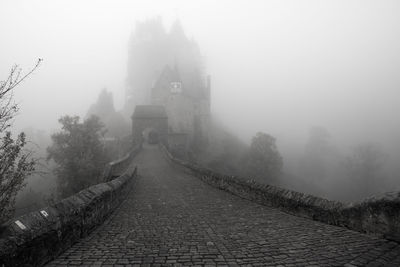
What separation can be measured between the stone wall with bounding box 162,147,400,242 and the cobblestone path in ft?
0.62

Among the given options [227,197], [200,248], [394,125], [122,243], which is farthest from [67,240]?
[394,125]

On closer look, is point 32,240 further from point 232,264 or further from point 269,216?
point 269,216

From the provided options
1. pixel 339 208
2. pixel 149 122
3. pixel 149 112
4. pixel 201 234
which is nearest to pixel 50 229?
pixel 201 234

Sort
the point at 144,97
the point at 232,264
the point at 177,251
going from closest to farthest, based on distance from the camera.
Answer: the point at 232,264
the point at 177,251
the point at 144,97

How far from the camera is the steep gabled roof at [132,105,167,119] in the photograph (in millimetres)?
49959

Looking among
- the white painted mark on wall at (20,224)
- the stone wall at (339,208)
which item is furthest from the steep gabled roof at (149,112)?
the white painted mark on wall at (20,224)

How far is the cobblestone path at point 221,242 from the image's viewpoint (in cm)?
463

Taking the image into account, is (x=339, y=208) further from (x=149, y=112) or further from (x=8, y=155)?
(x=149, y=112)

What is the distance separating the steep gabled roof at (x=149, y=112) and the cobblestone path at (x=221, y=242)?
137ft

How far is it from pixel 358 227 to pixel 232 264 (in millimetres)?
2898

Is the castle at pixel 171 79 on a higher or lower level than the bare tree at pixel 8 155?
higher

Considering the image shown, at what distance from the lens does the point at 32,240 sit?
4.26m

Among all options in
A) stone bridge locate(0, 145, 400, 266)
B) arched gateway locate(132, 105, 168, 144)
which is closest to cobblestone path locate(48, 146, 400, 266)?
stone bridge locate(0, 145, 400, 266)

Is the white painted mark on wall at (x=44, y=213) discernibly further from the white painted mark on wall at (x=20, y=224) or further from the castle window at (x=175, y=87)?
the castle window at (x=175, y=87)
